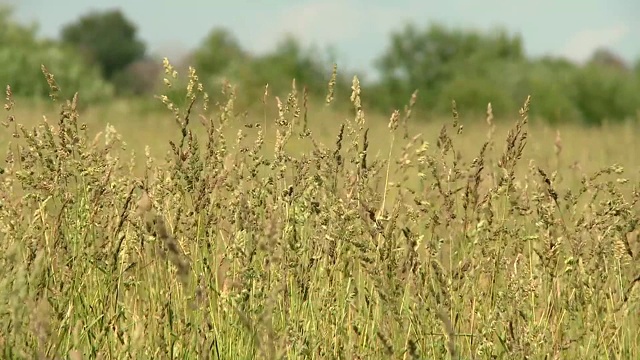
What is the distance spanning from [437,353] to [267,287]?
54cm

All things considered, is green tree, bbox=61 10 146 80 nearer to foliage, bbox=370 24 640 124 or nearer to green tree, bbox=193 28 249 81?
green tree, bbox=193 28 249 81

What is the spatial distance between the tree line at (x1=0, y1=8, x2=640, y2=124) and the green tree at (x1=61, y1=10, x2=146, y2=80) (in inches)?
1342

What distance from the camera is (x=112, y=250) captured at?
8.32 ft

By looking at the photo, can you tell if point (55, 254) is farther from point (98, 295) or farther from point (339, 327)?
point (339, 327)

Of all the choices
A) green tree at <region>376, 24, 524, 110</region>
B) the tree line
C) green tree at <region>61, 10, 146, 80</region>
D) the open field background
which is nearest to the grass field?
the open field background

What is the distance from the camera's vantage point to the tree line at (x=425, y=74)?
1005 inches

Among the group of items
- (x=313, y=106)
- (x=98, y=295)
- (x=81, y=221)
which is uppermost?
(x=313, y=106)

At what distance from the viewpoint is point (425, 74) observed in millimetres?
32656

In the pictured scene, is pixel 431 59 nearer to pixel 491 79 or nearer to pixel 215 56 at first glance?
pixel 491 79

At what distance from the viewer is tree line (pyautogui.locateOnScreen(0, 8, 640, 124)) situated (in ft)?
83.8

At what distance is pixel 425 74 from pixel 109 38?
45122 mm

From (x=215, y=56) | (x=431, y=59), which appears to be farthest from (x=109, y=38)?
(x=431, y=59)

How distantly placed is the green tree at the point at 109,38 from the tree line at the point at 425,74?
3408 centimetres

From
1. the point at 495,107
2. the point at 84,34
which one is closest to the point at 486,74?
the point at 495,107
